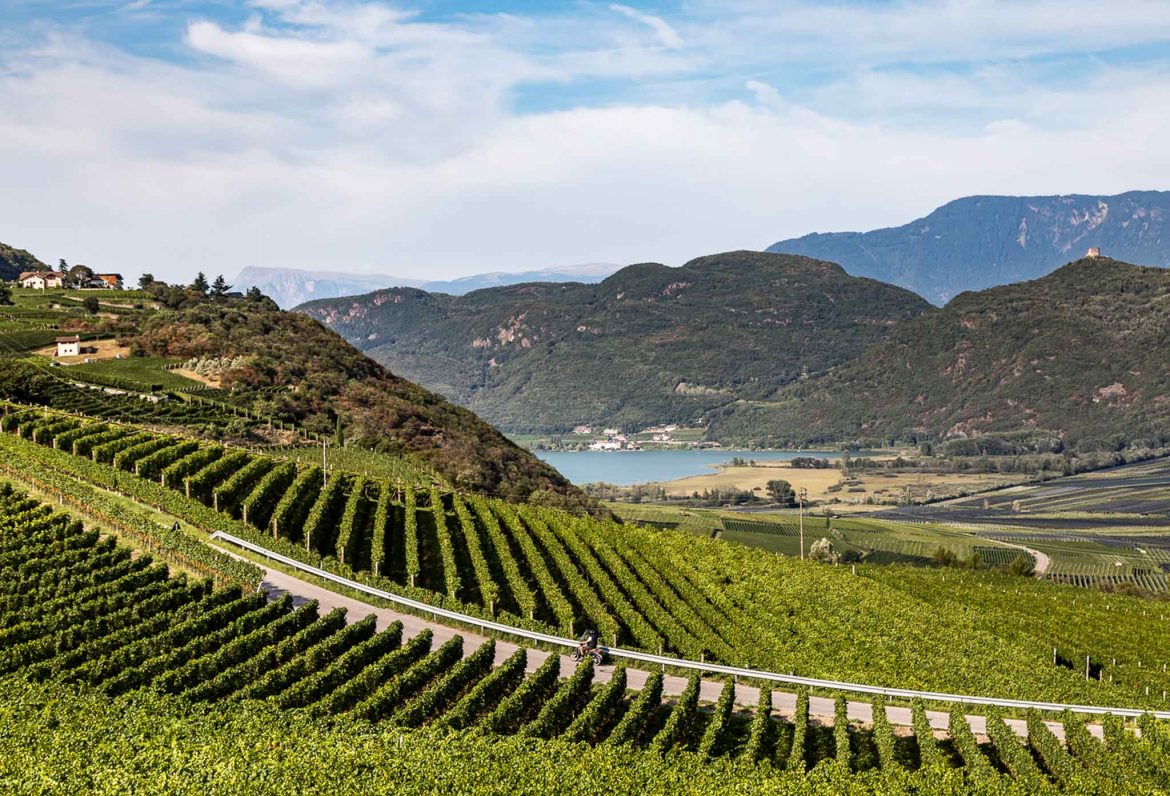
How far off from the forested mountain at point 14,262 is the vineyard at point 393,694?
483 ft

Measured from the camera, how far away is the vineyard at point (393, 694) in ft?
87.7

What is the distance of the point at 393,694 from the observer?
2925cm

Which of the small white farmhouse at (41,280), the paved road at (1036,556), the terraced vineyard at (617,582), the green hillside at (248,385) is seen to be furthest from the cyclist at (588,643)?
the small white farmhouse at (41,280)

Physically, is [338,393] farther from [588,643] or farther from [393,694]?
[393,694]

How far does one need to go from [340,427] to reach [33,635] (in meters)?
50.9

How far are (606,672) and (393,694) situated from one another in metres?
9.13

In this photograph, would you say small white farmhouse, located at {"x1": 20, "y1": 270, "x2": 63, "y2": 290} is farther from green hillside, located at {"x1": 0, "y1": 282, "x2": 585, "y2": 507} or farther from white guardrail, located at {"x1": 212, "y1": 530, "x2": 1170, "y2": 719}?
white guardrail, located at {"x1": 212, "y1": 530, "x2": 1170, "y2": 719}

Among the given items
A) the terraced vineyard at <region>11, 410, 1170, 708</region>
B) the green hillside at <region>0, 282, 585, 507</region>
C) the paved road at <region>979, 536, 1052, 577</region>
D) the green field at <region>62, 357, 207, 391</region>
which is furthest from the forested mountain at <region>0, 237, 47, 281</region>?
the paved road at <region>979, 536, 1052, 577</region>

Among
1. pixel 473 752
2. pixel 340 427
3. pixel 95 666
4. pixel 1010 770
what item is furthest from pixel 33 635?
pixel 340 427

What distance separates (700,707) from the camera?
34219 millimetres

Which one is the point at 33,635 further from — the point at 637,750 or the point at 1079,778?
the point at 1079,778

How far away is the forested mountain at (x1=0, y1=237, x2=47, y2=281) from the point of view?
166 meters

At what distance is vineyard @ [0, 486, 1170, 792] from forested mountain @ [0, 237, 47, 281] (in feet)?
483

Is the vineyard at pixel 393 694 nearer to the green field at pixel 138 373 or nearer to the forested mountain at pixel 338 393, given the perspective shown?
the forested mountain at pixel 338 393
